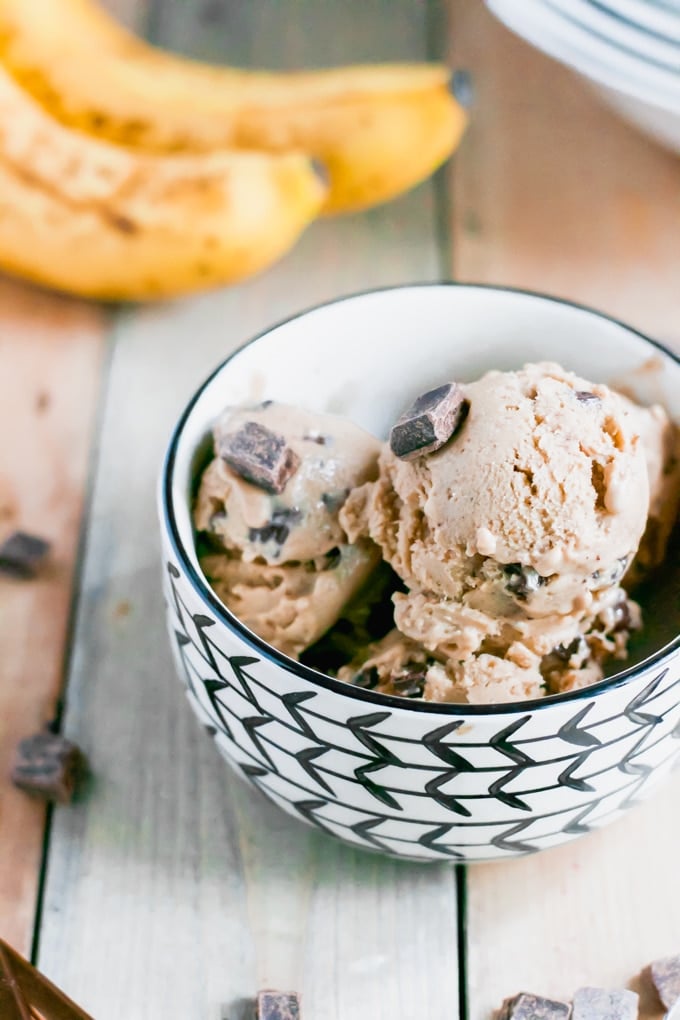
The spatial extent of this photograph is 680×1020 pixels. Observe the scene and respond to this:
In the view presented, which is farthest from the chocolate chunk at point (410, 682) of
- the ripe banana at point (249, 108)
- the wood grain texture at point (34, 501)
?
the ripe banana at point (249, 108)

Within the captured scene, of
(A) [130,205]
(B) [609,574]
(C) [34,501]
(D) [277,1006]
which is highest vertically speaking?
(A) [130,205]

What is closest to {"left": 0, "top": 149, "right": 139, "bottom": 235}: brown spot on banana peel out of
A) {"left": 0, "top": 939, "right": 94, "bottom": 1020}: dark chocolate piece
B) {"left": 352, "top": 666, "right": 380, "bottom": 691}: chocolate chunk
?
{"left": 352, "top": 666, "right": 380, "bottom": 691}: chocolate chunk

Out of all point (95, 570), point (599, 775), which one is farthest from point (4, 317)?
point (599, 775)

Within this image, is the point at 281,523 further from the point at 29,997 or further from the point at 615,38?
the point at 615,38

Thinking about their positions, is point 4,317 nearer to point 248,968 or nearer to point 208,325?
point 208,325

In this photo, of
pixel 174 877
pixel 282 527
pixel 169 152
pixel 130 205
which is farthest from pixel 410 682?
pixel 169 152

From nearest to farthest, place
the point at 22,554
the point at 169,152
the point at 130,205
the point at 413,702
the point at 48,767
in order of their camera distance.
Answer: the point at 413,702 → the point at 48,767 → the point at 22,554 → the point at 130,205 → the point at 169,152
